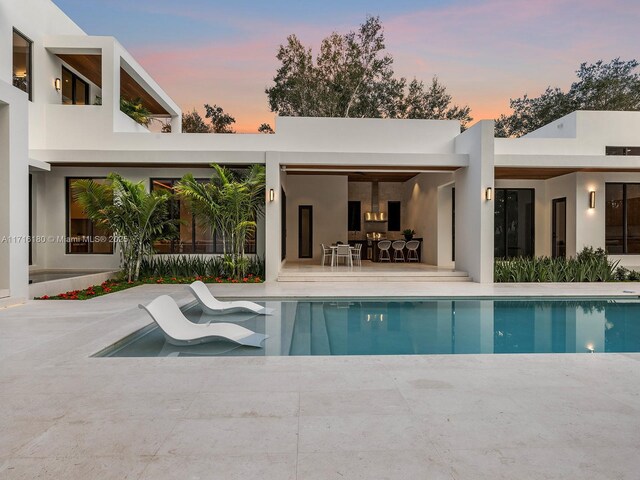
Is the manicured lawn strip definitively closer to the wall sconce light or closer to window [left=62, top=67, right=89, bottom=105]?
the wall sconce light

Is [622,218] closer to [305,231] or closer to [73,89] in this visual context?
[305,231]

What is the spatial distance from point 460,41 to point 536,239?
10.5 m

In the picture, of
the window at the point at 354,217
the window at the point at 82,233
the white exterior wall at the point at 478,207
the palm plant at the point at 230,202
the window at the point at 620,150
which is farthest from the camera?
the window at the point at 354,217

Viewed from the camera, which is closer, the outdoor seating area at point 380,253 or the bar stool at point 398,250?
the outdoor seating area at point 380,253

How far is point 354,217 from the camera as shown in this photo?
744 inches

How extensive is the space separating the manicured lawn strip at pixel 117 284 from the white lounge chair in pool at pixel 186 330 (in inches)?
164

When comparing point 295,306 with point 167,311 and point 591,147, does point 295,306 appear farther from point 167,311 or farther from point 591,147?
point 591,147

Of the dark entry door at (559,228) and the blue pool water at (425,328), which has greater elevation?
the dark entry door at (559,228)

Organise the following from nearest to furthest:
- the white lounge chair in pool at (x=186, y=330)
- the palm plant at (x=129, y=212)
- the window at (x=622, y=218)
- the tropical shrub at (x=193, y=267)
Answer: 1. the white lounge chair in pool at (x=186, y=330)
2. the palm plant at (x=129, y=212)
3. the tropical shrub at (x=193, y=267)
4. the window at (x=622, y=218)

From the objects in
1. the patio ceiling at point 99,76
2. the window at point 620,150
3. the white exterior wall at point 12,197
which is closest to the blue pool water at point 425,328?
the white exterior wall at point 12,197

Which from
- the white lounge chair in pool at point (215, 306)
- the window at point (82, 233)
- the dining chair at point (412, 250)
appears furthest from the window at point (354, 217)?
the white lounge chair in pool at point (215, 306)

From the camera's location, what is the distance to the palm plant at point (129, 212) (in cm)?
1094

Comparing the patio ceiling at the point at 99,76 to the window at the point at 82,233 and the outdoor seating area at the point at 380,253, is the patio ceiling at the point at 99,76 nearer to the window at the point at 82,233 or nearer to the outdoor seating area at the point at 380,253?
the window at the point at 82,233

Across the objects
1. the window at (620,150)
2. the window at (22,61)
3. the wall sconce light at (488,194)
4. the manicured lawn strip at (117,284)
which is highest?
the window at (22,61)
